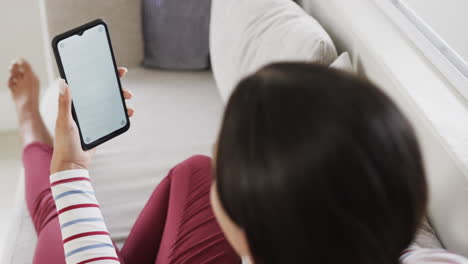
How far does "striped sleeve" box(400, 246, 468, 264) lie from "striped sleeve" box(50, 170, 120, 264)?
45 centimetres

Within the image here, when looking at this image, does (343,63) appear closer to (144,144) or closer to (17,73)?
(144,144)

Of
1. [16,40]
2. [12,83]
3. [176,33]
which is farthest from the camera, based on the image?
[16,40]

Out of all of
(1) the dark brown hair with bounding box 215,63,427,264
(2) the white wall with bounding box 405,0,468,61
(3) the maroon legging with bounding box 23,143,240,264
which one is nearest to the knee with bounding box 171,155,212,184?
(3) the maroon legging with bounding box 23,143,240,264

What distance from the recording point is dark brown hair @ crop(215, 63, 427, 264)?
1.42 feet

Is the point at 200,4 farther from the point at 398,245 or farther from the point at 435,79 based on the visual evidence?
the point at 398,245

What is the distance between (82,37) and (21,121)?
0.46 meters

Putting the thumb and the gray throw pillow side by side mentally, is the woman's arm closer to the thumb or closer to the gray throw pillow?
the thumb

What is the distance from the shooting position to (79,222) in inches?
33.5

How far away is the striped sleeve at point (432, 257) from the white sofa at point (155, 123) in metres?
0.07

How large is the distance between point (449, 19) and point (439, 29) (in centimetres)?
2

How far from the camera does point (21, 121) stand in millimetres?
1355

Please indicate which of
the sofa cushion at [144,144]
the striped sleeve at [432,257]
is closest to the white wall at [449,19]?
the striped sleeve at [432,257]

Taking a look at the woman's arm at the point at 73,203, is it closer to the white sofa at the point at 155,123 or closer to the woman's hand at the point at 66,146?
the woman's hand at the point at 66,146

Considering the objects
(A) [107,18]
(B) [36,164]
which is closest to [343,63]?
(B) [36,164]
